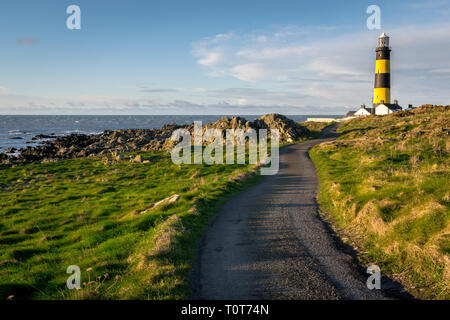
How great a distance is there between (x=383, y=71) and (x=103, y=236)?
280 ft

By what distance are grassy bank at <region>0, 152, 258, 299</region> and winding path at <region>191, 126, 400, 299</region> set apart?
845 mm

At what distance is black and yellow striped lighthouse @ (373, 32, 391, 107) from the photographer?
3049 inches

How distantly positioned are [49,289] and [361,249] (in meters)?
11.4

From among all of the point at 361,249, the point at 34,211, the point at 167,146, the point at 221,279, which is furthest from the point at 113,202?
the point at 167,146

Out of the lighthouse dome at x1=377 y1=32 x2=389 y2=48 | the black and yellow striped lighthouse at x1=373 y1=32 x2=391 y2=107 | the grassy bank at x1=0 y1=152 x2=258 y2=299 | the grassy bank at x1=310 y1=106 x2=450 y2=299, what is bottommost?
the grassy bank at x1=0 y1=152 x2=258 y2=299

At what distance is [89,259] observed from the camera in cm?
1099

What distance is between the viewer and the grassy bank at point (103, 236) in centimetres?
896
